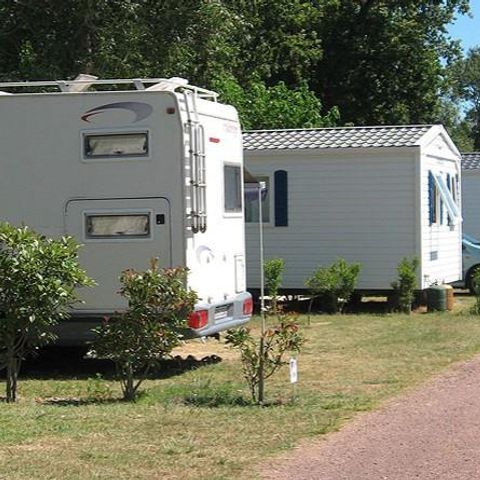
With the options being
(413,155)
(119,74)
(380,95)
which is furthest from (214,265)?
(380,95)

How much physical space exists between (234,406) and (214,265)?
8.95ft

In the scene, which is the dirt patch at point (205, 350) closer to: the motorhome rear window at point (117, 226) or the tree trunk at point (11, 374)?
Result: the motorhome rear window at point (117, 226)

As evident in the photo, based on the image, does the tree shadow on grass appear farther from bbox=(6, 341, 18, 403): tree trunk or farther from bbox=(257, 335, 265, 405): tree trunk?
bbox=(257, 335, 265, 405): tree trunk

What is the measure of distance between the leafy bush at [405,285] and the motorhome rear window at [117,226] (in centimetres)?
720

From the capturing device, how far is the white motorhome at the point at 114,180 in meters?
10.4

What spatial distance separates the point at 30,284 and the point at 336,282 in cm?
860

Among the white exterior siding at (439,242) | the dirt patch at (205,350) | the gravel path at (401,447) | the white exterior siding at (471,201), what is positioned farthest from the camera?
the white exterior siding at (471,201)

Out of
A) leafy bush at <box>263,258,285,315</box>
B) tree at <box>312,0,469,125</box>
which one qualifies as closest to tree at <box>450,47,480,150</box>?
tree at <box>312,0,469,125</box>

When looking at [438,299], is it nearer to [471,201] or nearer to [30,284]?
[471,201]

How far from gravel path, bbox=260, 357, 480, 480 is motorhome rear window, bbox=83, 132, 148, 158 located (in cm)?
379

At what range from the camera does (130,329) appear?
8.79 meters

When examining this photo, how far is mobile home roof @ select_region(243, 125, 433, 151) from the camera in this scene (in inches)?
683

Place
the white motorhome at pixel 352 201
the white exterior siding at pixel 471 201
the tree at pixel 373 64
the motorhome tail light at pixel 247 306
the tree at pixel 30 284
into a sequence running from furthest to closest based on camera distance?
the tree at pixel 373 64
the white exterior siding at pixel 471 201
the white motorhome at pixel 352 201
the motorhome tail light at pixel 247 306
the tree at pixel 30 284

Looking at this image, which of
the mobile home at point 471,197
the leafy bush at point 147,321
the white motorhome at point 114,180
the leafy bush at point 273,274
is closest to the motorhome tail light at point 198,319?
the white motorhome at point 114,180
